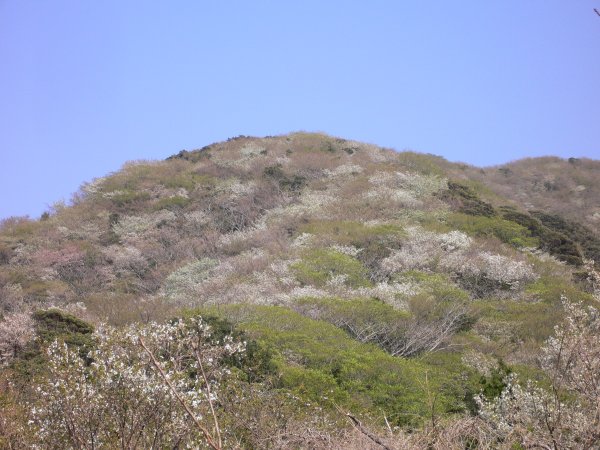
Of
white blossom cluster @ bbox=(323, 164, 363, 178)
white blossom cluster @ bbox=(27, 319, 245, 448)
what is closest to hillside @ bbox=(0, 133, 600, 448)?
white blossom cluster @ bbox=(27, 319, 245, 448)

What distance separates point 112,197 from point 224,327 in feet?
76.6

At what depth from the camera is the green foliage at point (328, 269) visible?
21.6m

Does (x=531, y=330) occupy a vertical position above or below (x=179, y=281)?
below

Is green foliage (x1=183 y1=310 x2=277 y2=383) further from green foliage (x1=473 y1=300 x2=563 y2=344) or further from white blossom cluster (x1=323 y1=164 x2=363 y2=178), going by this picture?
white blossom cluster (x1=323 y1=164 x2=363 y2=178)

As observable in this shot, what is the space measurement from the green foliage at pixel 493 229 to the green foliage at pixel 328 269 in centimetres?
641

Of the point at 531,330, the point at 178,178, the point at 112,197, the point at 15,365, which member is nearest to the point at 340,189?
the point at 178,178

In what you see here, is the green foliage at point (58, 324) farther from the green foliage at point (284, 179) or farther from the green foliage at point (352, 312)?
the green foliage at point (284, 179)

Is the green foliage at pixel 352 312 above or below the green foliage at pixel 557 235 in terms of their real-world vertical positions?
below

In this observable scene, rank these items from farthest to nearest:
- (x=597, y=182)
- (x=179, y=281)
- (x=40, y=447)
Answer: (x=597, y=182) → (x=179, y=281) → (x=40, y=447)

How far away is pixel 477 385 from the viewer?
12.9 metres

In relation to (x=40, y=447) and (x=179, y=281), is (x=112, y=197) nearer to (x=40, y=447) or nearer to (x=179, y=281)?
(x=179, y=281)

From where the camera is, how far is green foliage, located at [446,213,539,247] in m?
27.3

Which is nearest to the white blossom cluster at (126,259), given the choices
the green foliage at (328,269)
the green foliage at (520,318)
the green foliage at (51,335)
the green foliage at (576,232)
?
the green foliage at (328,269)

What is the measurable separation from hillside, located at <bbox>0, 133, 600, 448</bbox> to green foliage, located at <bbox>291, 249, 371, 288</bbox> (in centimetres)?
9
